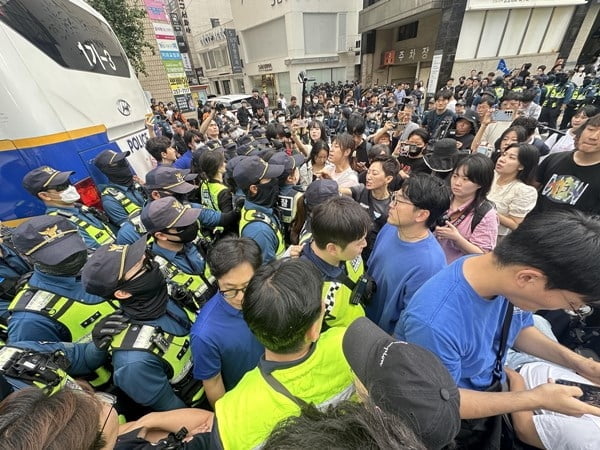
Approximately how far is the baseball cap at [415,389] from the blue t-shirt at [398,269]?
1004 mm

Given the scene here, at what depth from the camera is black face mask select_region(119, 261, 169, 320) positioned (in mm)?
1521

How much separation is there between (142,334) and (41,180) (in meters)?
2.24

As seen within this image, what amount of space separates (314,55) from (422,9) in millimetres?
10668

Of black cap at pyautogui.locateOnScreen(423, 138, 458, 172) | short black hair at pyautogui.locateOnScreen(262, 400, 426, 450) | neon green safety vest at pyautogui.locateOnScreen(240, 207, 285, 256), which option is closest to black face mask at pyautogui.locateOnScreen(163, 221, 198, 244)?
neon green safety vest at pyautogui.locateOnScreen(240, 207, 285, 256)

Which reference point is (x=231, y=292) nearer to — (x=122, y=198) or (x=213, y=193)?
(x=213, y=193)

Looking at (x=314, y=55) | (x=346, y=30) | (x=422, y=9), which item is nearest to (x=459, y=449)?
(x=422, y=9)

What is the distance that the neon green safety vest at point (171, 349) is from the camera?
1424 millimetres

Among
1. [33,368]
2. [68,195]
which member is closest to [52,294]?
[33,368]

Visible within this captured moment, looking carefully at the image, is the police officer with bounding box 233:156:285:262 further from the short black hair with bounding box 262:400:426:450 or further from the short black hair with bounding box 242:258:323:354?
the short black hair with bounding box 262:400:426:450

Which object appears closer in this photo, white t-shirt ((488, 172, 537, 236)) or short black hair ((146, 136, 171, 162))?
white t-shirt ((488, 172, 537, 236))

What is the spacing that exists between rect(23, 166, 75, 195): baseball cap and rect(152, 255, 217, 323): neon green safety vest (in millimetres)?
1523

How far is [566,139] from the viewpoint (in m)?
4.26

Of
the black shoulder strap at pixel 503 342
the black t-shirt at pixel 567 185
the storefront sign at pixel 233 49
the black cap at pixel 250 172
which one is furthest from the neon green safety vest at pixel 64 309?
the storefront sign at pixel 233 49

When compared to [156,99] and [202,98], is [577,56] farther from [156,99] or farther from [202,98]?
[156,99]
